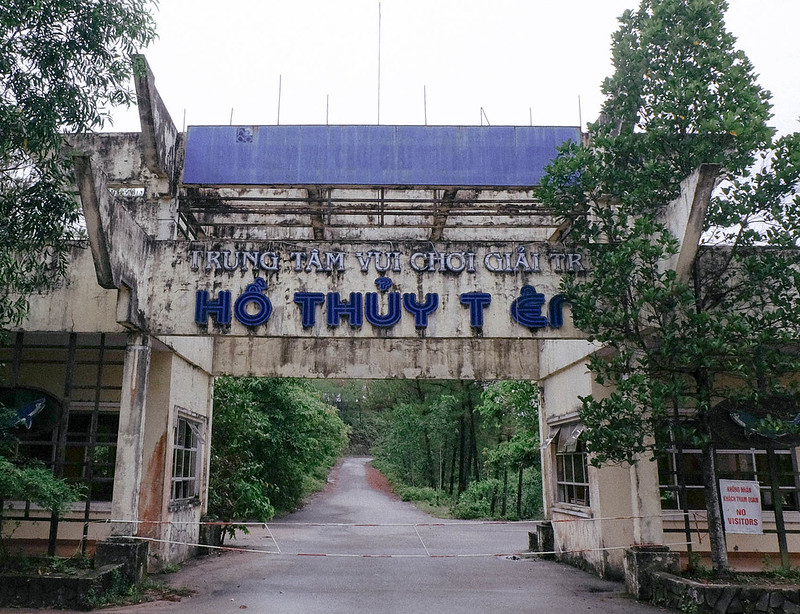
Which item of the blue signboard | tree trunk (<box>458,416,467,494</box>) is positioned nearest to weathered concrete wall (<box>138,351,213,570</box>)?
the blue signboard

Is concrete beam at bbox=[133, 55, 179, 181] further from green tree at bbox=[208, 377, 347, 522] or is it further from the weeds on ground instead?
the weeds on ground

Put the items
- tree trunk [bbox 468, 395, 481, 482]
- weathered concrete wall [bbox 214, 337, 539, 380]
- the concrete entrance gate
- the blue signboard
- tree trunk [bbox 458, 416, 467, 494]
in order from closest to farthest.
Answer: the concrete entrance gate, the blue signboard, weathered concrete wall [bbox 214, 337, 539, 380], tree trunk [bbox 468, 395, 481, 482], tree trunk [bbox 458, 416, 467, 494]

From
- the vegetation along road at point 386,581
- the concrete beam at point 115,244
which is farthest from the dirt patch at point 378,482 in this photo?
the concrete beam at point 115,244

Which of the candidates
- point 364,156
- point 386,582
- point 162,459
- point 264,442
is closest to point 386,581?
point 386,582

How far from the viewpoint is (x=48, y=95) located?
8023mm

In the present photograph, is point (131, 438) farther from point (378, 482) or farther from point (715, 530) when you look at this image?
point (378, 482)

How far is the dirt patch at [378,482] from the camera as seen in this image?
36.2m

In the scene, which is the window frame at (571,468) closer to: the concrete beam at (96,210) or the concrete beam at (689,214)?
the concrete beam at (689,214)

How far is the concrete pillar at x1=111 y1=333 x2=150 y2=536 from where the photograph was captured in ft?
28.9

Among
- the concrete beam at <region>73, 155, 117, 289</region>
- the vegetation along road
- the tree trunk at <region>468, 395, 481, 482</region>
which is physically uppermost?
the concrete beam at <region>73, 155, 117, 289</region>

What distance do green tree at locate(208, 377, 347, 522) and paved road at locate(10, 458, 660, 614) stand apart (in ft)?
4.32

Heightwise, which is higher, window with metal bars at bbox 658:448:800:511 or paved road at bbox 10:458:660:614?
window with metal bars at bbox 658:448:800:511

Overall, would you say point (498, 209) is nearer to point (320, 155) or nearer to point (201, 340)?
point (320, 155)

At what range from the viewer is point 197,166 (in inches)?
490
